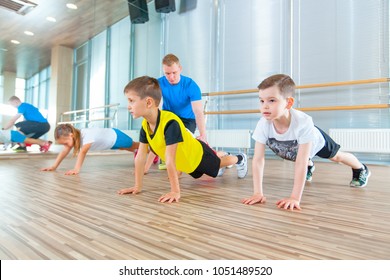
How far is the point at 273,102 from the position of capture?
2.97 feet

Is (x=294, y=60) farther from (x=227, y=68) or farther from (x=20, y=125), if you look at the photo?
(x=20, y=125)

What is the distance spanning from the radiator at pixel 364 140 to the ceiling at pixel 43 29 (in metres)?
2.97

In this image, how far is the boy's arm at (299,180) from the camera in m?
0.88

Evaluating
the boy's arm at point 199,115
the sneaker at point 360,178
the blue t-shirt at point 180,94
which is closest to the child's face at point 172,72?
the blue t-shirt at point 180,94

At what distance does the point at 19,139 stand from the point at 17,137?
38 mm

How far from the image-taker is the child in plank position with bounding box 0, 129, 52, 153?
105 inches

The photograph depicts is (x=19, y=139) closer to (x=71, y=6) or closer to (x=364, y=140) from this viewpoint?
(x=71, y=6)

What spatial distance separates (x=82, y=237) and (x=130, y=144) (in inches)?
71.6

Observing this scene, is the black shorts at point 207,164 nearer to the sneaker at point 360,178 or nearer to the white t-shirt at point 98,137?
the sneaker at point 360,178

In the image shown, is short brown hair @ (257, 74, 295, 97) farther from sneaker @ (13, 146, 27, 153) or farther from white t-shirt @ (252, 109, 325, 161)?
Result: sneaker @ (13, 146, 27, 153)

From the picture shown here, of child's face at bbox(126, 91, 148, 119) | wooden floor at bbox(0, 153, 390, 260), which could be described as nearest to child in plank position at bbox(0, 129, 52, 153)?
wooden floor at bbox(0, 153, 390, 260)

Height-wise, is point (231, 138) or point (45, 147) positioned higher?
point (231, 138)

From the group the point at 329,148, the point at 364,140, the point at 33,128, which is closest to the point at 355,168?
the point at 329,148

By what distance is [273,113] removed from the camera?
3.00 feet
